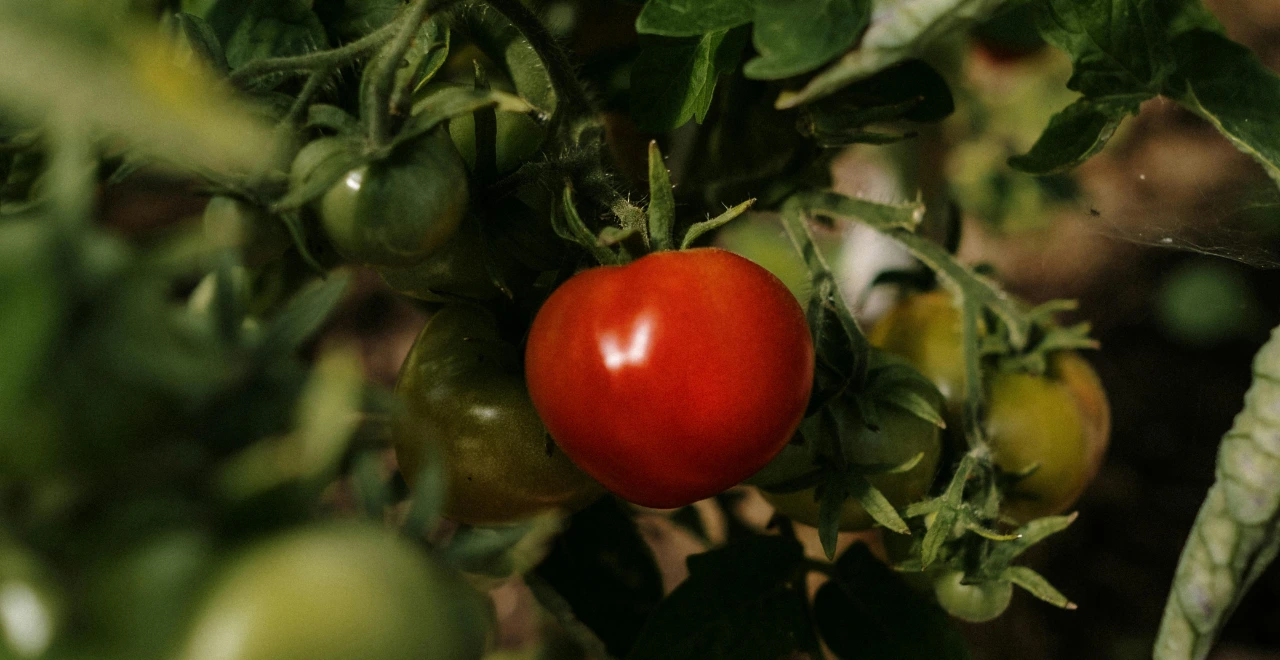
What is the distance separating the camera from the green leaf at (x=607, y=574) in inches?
27.3

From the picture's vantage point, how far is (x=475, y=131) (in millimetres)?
458

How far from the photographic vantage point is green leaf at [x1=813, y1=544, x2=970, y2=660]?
643 mm

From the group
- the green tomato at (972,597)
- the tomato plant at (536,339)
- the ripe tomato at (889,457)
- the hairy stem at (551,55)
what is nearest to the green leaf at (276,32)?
the tomato plant at (536,339)

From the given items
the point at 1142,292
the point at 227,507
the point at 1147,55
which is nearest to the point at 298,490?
the point at 227,507

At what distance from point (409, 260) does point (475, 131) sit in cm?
11

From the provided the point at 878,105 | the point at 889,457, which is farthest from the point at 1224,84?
the point at 889,457

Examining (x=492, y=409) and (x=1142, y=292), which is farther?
(x=1142, y=292)

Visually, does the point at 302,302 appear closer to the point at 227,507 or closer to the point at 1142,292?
the point at 227,507

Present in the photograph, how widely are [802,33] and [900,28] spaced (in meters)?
0.05

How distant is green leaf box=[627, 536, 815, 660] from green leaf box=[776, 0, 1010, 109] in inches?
14.6

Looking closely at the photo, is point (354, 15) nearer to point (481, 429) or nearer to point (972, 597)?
point (481, 429)

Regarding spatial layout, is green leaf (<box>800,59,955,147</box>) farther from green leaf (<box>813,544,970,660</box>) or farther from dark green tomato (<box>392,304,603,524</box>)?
green leaf (<box>813,544,970,660</box>)

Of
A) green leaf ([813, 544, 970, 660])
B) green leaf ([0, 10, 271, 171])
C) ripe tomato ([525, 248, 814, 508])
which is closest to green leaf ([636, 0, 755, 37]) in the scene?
Result: ripe tomato ([525, 248, 814, 508])

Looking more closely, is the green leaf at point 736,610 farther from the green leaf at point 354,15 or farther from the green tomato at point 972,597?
the green leaf at point 354,15
